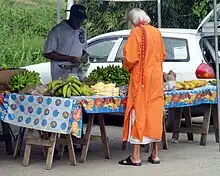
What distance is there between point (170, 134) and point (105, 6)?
8.10 meters

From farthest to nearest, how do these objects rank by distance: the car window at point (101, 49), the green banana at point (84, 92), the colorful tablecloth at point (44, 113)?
the car window at point (101, 49) → the green banana at point (84, 92) → the colorful tablecloth at point (44, 113)

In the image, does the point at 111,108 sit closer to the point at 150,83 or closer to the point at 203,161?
the point at 150,83

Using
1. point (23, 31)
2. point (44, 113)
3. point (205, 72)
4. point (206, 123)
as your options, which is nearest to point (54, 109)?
point (44, 113)

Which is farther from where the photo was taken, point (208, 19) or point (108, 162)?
point (208, 19)

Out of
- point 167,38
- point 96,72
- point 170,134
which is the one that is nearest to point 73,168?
point 96,72

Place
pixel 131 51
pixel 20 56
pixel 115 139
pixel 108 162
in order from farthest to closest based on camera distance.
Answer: pixel 20 56, pixel 115 139, pixel 108 162, pixel 131 51

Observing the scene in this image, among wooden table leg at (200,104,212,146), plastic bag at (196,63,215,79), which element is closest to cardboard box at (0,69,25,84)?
wooden table leg at (200,104,212,146)

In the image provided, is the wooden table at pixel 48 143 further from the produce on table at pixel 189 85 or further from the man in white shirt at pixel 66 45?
the produce on table at pixel 189 85

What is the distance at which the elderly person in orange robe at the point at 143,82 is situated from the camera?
748 cm

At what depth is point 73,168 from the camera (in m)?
7.65

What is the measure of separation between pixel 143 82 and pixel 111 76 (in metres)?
0.69

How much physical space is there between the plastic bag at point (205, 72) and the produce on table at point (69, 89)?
115 inches

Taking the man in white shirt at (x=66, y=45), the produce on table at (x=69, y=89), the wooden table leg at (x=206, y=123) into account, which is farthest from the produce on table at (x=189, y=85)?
the produce on table at (x=69, y=89)

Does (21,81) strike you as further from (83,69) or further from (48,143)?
(83,69)
